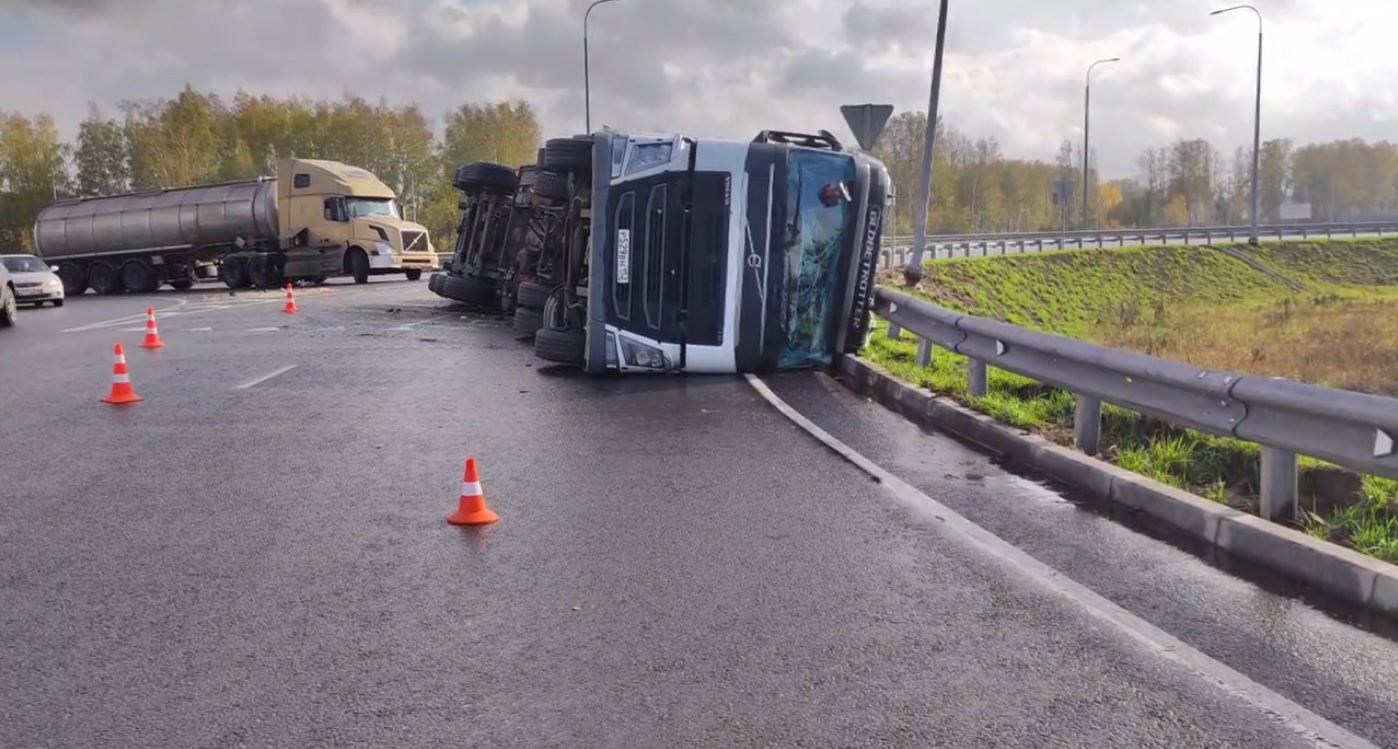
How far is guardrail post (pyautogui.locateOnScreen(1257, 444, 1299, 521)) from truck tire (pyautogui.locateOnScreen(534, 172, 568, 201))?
9.02 m

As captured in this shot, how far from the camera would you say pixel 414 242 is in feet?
115

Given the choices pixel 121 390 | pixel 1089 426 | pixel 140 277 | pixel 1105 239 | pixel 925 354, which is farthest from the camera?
pixel 1105 239

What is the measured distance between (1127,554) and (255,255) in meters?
30.6

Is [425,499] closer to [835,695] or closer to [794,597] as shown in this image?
[794,597]

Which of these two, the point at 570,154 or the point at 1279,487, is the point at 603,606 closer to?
the point at 1279,487

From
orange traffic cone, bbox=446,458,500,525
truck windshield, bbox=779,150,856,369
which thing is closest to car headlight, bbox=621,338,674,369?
truck windshield, bbox=779,150,856,369

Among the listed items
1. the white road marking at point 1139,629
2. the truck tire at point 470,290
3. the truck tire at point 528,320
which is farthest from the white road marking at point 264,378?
the truck tire at point 470,290

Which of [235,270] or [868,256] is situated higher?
[868,256]

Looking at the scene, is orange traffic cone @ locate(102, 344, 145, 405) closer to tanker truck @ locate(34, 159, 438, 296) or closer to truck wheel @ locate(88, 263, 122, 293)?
tanker truck @ locate(34, 159, 438, 296)

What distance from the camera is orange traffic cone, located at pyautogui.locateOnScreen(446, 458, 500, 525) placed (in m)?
6.20

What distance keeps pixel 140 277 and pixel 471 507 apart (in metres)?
32.0

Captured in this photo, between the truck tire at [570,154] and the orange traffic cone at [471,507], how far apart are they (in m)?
6.80

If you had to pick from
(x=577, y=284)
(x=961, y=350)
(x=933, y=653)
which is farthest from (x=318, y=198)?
(x=933, y=653)

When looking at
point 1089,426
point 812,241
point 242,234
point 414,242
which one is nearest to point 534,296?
point 812,241
